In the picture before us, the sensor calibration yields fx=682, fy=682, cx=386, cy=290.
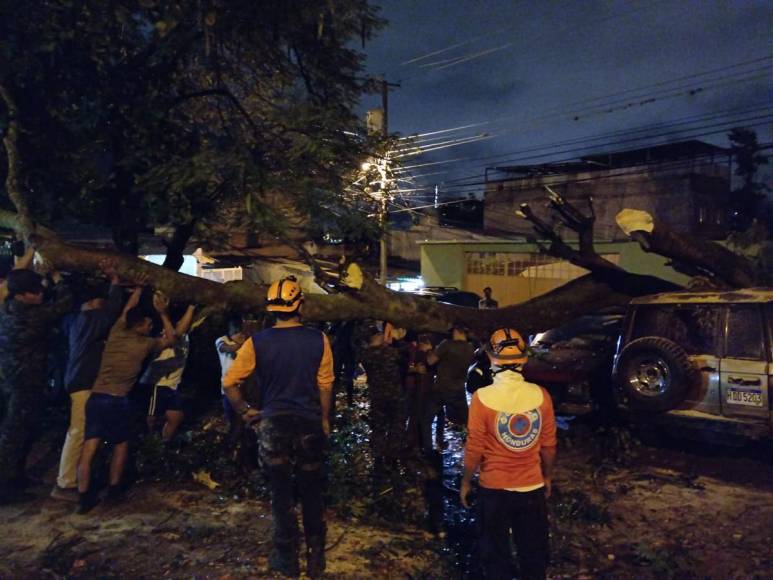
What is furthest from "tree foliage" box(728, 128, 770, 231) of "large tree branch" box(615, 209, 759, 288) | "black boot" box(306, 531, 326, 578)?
"black boot" box(306, 531, 326, 578)

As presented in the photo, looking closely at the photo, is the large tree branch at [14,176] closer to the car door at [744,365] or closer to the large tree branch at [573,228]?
the large tree branch at [573,228]

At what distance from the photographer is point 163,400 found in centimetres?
733

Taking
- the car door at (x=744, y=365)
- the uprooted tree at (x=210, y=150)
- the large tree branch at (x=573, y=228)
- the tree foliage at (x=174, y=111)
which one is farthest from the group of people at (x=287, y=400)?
the car door at (x=744, y=365)

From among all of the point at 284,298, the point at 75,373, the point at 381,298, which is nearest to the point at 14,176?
the point at 75,373

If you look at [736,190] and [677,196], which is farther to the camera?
[736,190]

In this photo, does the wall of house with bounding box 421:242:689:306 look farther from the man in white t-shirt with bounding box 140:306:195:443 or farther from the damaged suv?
the man in white t-shirt with bounding box 140:306:195:443

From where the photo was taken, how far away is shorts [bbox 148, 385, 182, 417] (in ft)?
24.0

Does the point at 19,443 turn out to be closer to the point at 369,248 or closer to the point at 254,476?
the point at 254,476

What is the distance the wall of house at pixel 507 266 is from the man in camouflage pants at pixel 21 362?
18.5 metres

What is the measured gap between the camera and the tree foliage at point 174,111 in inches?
298

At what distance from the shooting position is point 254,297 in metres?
7.39

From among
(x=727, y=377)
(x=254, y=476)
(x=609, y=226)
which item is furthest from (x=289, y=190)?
(x=609, y=226)

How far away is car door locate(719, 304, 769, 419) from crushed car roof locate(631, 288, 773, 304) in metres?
0.10

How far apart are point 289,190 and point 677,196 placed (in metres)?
19.7
